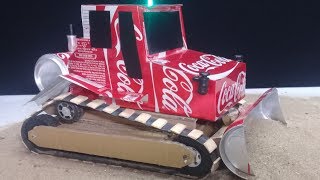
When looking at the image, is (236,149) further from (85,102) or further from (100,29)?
(100,29)

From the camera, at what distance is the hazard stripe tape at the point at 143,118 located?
2.56 metres

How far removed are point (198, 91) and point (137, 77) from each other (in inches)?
18.9

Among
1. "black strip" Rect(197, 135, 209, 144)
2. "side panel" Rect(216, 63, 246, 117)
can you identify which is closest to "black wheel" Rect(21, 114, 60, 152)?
"black strip" Rect(197, 135, 209, 144)

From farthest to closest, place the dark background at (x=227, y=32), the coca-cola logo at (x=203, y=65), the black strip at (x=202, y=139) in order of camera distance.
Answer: the dark background at (x=227, y=32) < the coca-cola logo at (x=203, y=65) < the black strip at (x=202, y=139)

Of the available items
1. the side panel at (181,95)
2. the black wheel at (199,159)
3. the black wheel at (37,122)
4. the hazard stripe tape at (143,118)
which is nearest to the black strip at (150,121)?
the hazard stripe tape at (143,118)

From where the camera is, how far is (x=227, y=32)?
4902 mm

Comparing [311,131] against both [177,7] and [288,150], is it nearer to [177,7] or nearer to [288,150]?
[288,150]

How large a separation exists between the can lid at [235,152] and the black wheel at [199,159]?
0.09 meters

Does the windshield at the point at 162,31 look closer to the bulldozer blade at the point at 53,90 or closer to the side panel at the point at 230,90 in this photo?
the side panel at the point at 230,90

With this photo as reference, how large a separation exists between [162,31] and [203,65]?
43 centimetres

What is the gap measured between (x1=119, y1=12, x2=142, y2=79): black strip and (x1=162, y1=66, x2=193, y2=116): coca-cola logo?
219 mm

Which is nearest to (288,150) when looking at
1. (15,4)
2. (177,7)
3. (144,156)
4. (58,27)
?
(144,156)

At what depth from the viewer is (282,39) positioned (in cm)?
489

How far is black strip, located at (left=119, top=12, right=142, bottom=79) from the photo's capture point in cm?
278
